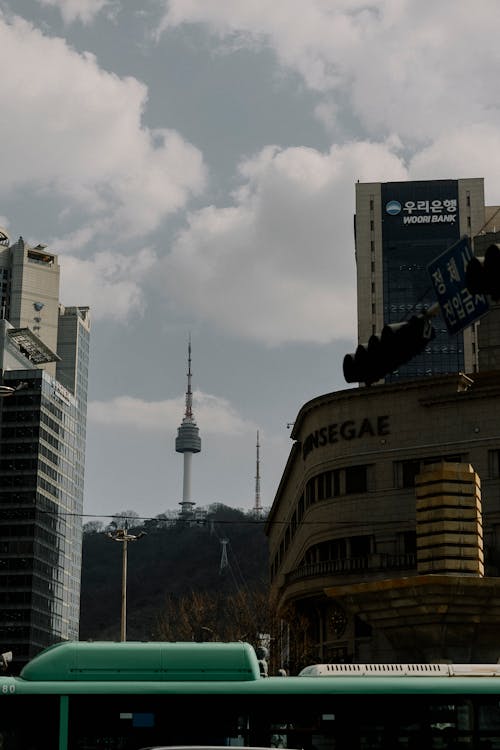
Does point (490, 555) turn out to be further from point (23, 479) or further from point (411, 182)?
point (23, 479)

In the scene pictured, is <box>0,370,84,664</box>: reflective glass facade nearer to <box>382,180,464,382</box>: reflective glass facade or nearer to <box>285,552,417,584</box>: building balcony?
<box>382,180,464,382</box>: reflective glass facade

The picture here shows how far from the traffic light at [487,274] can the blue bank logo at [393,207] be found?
17135 cm

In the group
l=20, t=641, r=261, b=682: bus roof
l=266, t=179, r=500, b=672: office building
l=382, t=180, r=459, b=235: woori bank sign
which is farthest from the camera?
l=382, t=180, r=459, b=235: woori bank sign

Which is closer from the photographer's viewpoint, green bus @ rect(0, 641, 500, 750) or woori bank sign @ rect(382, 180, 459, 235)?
green bus @ rect(0, 641, 500, 750)

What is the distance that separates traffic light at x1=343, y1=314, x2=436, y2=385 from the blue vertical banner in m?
0.65

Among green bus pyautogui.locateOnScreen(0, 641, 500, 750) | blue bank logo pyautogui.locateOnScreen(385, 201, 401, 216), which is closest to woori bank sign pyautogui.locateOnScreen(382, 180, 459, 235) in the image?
blue bank logo pyautogui.locateOnScreen(385, 201, 401, 216)

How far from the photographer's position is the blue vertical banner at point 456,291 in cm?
1741

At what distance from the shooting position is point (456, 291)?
17766 mm

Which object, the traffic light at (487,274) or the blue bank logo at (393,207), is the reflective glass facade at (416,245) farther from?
the traffic light at (487,274)

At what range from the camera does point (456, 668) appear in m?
19.5

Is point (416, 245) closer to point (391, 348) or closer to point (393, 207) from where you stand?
point (393, 207)

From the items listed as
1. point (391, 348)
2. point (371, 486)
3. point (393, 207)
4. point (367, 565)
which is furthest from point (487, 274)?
point (393, 207)

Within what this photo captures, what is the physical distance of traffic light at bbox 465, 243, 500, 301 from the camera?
14367 mm

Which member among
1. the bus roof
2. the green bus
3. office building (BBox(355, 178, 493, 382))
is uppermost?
office building (BBox(355, 178, 493, 382))
